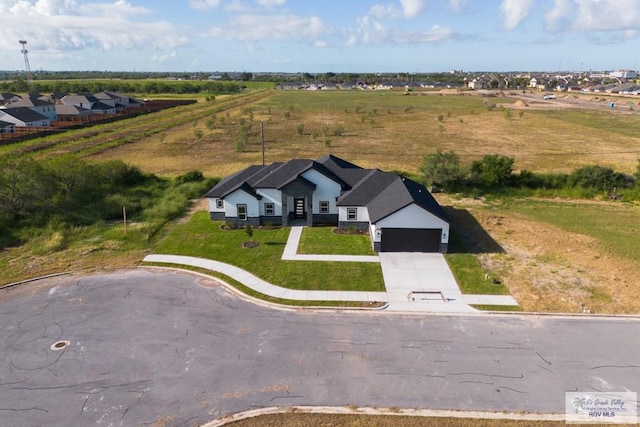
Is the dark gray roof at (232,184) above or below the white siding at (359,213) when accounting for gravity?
above

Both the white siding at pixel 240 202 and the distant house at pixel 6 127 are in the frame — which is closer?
the white siding at pixel 240 202

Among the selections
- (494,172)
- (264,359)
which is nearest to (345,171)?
(494,172)

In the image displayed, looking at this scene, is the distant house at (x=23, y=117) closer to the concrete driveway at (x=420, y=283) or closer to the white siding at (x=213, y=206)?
the white siding at (x=213, y=206)

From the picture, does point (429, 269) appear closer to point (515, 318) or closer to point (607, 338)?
point (515, 318)

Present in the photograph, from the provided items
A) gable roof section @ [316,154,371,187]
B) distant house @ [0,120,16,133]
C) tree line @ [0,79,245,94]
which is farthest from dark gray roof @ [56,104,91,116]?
gable roof section @ [316,154,371,187]

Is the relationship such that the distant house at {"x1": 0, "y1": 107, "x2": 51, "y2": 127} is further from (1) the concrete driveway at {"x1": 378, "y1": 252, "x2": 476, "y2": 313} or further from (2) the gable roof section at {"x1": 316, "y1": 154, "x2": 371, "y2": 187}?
(1) the concrete driveway at {"x1": 378, "y1": 252, "x2": 476, "y2": 313}

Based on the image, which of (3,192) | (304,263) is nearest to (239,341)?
(304,263)

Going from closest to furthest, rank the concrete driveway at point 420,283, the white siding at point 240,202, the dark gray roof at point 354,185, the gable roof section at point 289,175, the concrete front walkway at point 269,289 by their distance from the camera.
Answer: the concrete driveway at point 420,283 → the concrete front walkway at point 269,289 → the dark gray roof at point 354,185 → the gable roof section at point 289,175 → the white siding at point 240,202

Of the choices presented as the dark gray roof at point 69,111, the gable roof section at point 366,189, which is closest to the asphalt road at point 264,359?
the gable roof section at point 366,189
